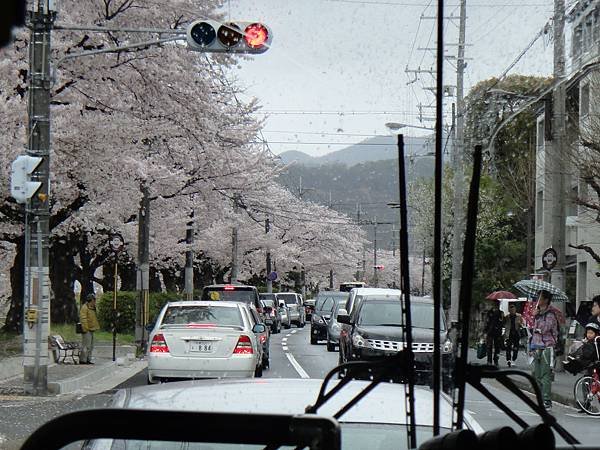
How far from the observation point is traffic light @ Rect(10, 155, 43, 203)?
54.4 feet

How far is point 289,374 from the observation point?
2144 centimetres

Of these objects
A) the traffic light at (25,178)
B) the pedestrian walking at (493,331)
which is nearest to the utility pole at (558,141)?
the pedestrian walking at (493,331)

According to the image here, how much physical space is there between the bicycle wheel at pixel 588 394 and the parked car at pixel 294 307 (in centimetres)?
4596

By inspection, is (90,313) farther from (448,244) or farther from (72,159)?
(448,244)

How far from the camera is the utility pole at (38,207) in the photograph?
16.7 meters

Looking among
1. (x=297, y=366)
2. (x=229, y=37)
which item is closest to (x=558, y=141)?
(x=229, y=37)

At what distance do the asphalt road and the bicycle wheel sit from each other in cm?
23

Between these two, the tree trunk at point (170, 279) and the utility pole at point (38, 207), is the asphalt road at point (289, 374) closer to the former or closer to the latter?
the utility pole at point (38, 207)

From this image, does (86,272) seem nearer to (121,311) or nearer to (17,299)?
(121,311)

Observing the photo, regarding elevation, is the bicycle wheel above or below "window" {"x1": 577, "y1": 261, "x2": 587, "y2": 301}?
below

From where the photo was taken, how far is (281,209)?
6731cm

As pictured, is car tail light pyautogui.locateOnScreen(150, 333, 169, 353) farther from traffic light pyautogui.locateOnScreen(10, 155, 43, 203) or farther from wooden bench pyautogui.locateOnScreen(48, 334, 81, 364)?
wooden bench pyautogui.locateOnScreen(48, 334, 81, 364)

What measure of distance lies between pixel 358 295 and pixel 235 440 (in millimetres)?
18454

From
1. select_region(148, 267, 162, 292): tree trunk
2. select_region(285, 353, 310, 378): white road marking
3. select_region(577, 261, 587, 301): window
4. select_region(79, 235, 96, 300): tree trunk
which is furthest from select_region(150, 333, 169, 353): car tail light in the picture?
select_region(148, 267, 162, 292): tree trunk
